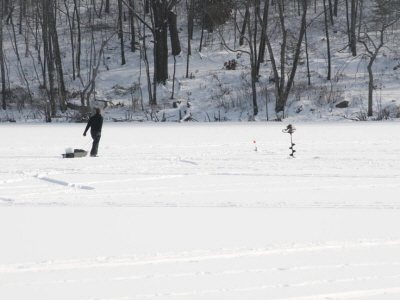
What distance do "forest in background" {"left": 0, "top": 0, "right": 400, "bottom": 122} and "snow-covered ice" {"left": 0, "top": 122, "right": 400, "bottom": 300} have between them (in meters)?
17.6

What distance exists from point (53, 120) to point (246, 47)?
54.7ft

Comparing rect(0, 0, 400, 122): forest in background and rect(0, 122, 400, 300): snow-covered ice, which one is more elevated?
rect(0, 0, 400, 122): forest in background

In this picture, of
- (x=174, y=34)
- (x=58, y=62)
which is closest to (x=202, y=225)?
(x=58, y=62)

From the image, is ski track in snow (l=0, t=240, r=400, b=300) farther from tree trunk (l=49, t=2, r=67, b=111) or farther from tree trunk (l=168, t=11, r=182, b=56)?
tree trunk (l=168, t=11, r=182, b=56)

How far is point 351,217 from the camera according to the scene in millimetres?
8641

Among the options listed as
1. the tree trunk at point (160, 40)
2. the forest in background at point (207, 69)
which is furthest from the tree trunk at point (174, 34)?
the tree trunk at point (160, 40)

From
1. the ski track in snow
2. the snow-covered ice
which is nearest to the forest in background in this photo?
the snow-covered ice

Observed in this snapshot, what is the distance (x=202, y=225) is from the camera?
326 inches

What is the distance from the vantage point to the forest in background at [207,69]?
111ft

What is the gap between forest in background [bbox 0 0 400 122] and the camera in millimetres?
33819

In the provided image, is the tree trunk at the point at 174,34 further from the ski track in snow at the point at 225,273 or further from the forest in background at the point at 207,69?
the ski track in snow at the point at 225,273

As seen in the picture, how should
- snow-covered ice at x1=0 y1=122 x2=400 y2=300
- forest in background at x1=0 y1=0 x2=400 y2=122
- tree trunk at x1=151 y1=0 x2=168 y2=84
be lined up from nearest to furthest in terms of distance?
snow-covered ice at x1=0 y1=122 x2=400 y2=300 < forest in background at x1=0 y1=0 x2=400 y2=122 < tree trunk at x1=151 y1=0 x2=168 y2=84

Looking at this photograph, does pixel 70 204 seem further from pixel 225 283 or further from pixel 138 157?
pixel 138 157

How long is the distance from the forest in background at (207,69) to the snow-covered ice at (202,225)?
17561 millimetres
